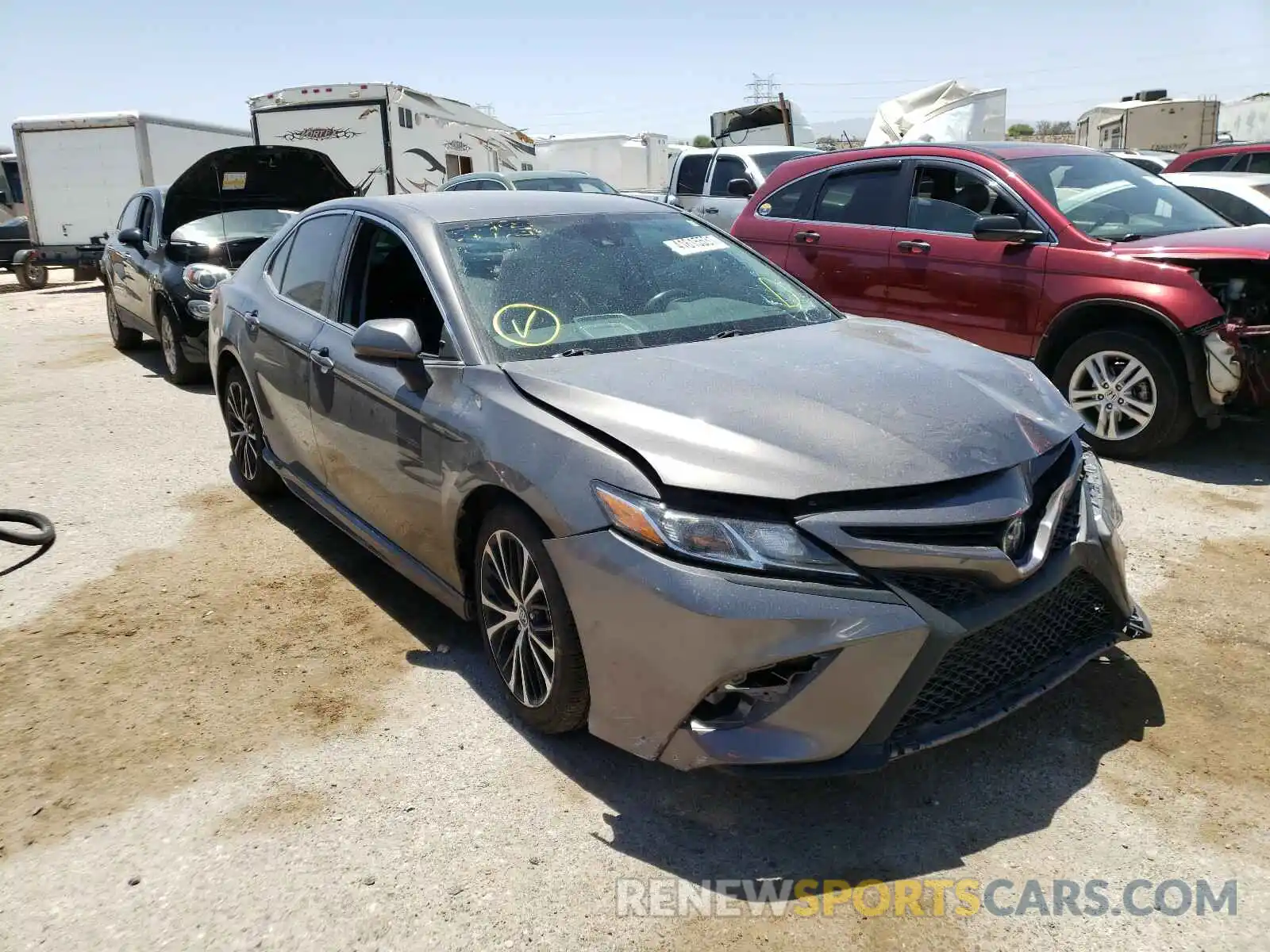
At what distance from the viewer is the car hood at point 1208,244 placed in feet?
18.0

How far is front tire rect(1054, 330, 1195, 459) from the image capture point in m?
5.67

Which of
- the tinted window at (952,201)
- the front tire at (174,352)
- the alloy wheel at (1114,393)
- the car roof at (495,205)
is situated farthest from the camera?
the front tire at (174,352)

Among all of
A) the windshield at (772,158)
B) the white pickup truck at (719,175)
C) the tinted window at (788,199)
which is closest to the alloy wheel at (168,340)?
the tinted window at (788,199)

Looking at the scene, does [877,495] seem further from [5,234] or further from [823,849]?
[5,234]

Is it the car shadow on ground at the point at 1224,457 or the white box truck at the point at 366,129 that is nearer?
the car shadow on ground at the point at 1224,457

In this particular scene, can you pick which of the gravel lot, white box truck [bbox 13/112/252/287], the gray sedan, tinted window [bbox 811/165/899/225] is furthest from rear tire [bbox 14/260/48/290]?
the gray sedan

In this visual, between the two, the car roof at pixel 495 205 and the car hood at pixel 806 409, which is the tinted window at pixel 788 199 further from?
the car hood at pixel 806 409

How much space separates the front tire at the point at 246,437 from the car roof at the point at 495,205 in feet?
4.72

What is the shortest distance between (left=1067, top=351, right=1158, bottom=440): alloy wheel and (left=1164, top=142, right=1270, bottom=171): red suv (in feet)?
27.6

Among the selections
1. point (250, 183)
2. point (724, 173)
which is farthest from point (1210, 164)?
point (250, 183)

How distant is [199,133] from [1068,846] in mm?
21567

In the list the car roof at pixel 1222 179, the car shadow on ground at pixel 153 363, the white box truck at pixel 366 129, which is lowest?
the car shadow on ground at pixel 153 363

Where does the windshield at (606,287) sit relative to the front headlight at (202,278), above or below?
above

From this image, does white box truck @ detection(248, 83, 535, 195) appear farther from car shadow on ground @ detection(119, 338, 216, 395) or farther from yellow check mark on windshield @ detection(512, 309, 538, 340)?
yellow check mark on windshield @ detection(512, 309, 538, 340)
